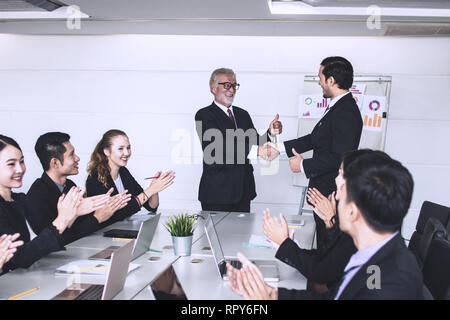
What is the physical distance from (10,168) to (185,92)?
2.88 metres

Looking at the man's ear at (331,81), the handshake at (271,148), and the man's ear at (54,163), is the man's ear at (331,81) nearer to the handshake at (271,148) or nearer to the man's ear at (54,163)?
the handshake at (271,148)

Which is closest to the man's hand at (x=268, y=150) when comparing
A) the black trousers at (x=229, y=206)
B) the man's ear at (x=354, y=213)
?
the black trousers at (x=229, y=206)

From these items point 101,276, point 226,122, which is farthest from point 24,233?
point 226,122

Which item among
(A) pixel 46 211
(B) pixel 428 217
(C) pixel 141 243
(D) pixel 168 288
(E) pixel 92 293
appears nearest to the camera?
(D) pixel 168 288

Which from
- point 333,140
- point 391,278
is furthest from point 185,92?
point 391,278

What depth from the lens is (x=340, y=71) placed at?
3.09 meters

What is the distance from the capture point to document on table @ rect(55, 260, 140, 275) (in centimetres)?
188

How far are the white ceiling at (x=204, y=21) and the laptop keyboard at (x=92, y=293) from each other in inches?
110

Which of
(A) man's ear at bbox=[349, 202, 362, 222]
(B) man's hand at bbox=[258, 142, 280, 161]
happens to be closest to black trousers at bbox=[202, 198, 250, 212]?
(B) man's hand at bbox=[258, 142, 280, 161]

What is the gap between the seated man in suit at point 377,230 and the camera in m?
1.23

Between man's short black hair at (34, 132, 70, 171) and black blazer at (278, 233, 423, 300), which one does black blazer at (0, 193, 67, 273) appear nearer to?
man's short black hair at (34, 132, 70, 171)

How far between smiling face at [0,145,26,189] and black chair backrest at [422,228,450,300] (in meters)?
1.94

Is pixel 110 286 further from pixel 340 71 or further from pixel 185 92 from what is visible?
pixel 185 92

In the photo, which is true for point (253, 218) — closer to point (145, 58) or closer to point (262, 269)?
point (262, 269)
